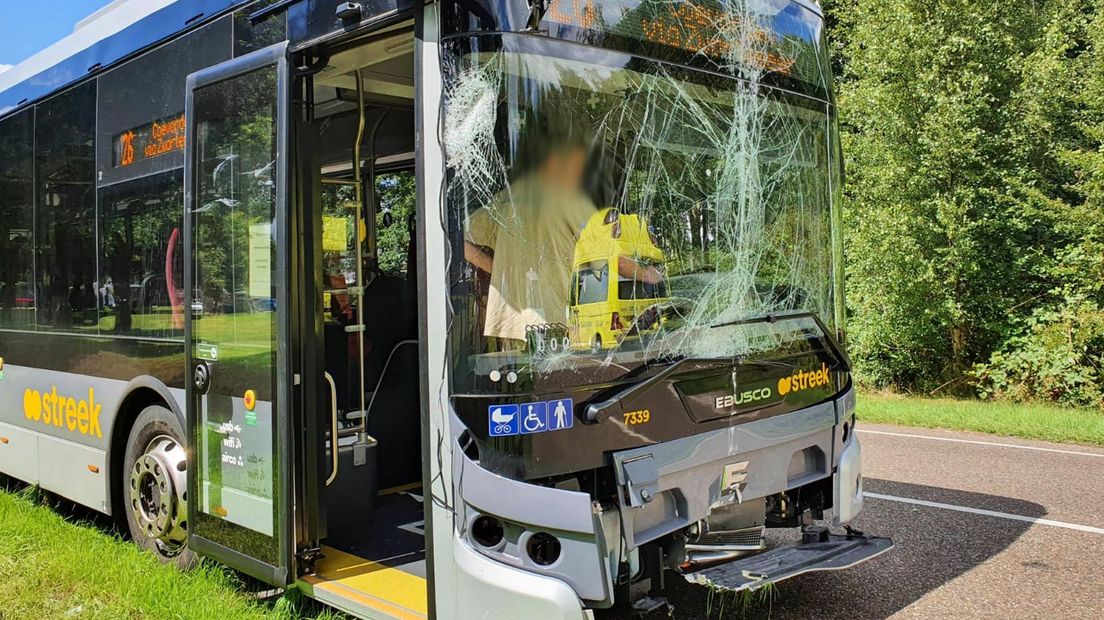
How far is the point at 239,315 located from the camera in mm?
4645

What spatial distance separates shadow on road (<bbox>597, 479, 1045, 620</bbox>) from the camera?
190 inches

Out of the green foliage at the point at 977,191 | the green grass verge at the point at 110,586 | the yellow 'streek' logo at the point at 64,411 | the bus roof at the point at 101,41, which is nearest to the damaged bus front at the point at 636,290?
the green grass verge at the point at 110,586

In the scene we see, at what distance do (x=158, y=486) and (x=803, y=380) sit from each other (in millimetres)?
3755

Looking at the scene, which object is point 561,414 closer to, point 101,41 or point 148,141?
point 148,141

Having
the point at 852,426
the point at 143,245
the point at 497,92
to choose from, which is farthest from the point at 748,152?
the point at 143,245

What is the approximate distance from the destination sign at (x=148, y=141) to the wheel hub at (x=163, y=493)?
173 cm

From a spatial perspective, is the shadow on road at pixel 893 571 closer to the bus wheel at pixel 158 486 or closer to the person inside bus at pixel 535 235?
the person inside bus at pixel 535 235

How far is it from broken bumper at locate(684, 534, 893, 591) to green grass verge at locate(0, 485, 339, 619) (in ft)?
6.21

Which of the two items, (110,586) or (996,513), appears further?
(996,513)

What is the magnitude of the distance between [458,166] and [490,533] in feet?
4.73

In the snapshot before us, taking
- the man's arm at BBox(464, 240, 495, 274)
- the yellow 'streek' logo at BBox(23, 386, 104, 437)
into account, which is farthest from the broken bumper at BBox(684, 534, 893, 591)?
the yellow 'streek' logo at BBox(23, 386, 104, 437)

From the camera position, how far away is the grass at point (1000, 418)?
35.3 ft

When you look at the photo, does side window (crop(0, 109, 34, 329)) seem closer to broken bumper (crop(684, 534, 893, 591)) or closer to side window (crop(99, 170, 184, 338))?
side window (crop(99, 170, 184, 338))

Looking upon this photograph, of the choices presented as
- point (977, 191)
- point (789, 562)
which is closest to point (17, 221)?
point (789, 562)
